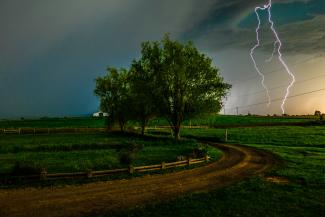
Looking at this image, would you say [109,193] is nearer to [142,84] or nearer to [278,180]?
[278,180]

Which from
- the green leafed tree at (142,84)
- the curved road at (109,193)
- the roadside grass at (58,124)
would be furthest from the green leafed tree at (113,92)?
the curved road at (109,193)

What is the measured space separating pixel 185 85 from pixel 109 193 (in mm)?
37892

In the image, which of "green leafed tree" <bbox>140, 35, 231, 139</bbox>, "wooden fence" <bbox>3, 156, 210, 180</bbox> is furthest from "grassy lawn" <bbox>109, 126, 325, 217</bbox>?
"green leafed tree" <bbox>140, 35, 231, 139</bbox>

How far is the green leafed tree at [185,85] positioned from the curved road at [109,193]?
28.0m

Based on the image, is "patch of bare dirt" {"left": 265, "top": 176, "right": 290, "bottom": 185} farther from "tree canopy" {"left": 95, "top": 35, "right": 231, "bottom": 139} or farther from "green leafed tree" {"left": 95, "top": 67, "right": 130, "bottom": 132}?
"green leafed tree" {"left": 95, "top": 67, "right": 130, "bottom": 132}

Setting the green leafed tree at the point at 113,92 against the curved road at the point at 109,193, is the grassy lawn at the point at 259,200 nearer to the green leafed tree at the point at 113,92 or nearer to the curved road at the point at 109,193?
the curved road at the point at 109,193

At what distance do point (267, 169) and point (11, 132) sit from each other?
249 ft

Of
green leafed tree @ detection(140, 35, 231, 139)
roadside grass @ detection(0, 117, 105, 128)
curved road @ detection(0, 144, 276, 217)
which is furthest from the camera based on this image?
roadside grass @ detection(0, 117, 105, 128)

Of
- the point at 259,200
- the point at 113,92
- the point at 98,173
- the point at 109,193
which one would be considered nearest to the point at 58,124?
the point at 113,92

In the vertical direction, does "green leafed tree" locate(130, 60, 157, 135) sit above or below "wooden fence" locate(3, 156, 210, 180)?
above

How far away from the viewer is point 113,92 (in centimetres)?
8431

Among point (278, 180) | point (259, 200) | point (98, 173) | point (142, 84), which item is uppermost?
point (142, 84)

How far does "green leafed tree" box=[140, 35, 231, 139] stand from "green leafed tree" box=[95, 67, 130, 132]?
86.7 feet

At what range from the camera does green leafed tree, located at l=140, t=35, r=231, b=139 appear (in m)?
56.3
